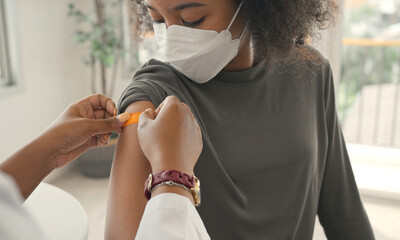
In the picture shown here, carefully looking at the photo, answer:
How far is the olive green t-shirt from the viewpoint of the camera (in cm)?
98

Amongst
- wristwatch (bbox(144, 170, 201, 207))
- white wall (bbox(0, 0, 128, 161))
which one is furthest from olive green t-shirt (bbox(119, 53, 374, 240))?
white wall (bbox(0, 0, 128, 161))

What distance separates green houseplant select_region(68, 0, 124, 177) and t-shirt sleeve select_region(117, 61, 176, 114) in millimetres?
2175

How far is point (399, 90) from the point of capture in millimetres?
4645

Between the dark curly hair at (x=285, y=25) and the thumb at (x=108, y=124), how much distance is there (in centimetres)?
45

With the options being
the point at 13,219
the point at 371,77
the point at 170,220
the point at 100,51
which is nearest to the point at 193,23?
the point at 170,220

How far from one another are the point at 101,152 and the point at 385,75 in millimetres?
3176

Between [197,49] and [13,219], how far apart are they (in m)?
0.76

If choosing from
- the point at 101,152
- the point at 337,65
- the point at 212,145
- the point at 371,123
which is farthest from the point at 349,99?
the point at 212,145

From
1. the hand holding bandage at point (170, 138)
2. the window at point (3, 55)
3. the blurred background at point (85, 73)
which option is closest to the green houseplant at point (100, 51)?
the blurred background at point (85, 73)

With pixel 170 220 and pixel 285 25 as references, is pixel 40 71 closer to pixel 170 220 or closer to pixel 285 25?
pixel 285 25

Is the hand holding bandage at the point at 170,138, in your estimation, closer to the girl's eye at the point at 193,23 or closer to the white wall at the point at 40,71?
the girl's eye at the point at 193,23

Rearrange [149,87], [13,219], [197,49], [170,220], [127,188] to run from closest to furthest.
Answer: [13,219], [170,220], [127,188], [149,87], [197,49]

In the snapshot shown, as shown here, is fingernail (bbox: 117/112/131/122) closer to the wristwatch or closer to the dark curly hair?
the wristwatch

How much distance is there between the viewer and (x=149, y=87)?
923 millimetres
